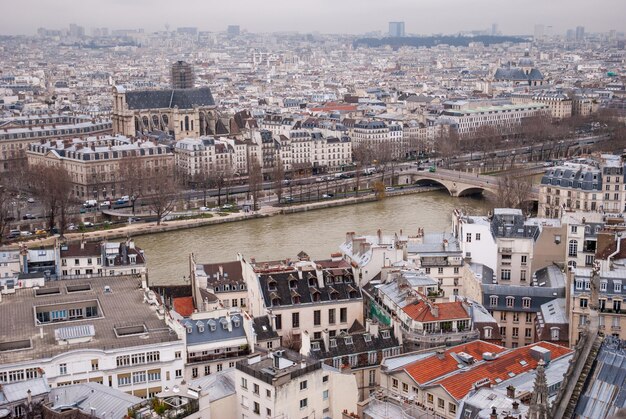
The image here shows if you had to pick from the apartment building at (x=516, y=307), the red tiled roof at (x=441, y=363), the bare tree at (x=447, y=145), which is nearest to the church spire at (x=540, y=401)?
the red tiled roof at (x=441, y=363)

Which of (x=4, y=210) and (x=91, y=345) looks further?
(x=4, y=210)

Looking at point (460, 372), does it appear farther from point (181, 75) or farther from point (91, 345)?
→ point (181, 75)

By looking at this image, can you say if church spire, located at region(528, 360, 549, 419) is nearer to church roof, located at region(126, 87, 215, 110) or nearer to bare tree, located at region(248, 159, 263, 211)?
bare tree, located at region(248, 159, 263, 211)

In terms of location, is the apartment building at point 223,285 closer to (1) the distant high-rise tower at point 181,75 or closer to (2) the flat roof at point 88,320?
(2) the flat roof at point 88,320

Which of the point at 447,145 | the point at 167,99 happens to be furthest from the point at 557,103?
the point at 167,99

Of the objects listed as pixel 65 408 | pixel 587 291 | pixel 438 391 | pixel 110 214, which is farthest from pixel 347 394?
pixel 110 214
